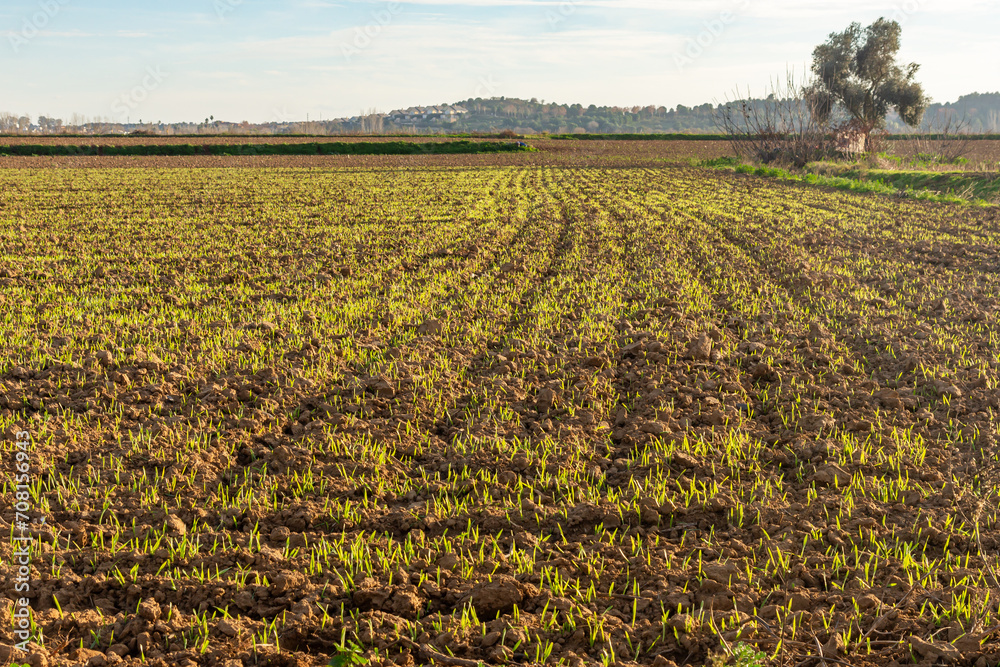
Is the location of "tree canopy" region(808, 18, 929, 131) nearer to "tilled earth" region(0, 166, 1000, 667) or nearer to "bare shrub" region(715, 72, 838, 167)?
"bare shrub" region(715, 72, 838, 167)

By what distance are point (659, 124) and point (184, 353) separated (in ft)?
596

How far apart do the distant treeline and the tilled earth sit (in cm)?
4298

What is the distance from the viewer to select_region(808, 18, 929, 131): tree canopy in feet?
153

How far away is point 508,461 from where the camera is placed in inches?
181

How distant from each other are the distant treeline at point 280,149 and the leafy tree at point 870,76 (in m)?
22.6

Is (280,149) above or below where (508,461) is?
above

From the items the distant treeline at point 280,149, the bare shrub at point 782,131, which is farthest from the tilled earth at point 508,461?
the distant treeline at point 280,149

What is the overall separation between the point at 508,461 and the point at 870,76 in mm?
54127

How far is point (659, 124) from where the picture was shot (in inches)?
6865

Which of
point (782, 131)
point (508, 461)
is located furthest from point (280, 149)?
point (508, 461)

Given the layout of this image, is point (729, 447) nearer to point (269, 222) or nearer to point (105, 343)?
point (105, 343)

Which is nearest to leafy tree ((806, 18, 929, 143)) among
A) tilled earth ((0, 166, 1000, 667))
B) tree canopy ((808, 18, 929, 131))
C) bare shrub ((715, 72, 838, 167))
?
tree canopy ((808, 18, 929, 131))

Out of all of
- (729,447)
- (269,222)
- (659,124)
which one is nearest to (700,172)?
(269,222)

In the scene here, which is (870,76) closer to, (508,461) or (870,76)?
(870,76)
